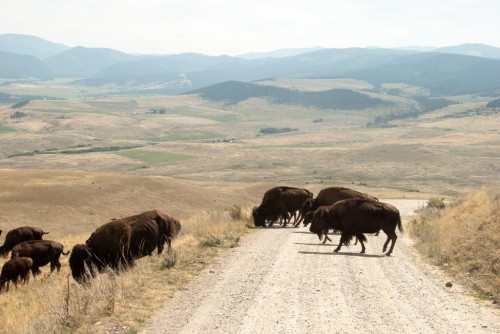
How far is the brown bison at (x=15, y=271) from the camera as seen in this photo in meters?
17.9

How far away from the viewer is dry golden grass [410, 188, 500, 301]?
14.7 meters

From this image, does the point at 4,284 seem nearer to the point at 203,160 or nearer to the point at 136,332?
the point at 136,332

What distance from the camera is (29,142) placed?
18588cm

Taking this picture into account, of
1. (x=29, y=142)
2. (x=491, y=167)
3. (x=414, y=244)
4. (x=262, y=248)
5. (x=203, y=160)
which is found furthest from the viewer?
(x=29, y=142)

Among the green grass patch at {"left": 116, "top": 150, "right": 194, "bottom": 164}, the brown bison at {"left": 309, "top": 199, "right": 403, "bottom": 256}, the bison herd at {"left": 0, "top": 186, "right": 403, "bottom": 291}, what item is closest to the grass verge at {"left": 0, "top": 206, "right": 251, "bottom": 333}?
the bison herd at {"left": 0, "top": 186, "right": 403, "bottom": 291}

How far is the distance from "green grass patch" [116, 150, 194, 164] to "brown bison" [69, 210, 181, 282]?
136 m

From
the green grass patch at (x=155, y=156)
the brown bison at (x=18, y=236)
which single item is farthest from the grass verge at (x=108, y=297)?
the green grass patch at (x=155, y=156)

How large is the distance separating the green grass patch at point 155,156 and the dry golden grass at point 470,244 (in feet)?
430

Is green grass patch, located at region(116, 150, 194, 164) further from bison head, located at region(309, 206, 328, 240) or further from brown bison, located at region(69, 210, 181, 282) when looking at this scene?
brown bison, located at region(69, 210, 181, 282)

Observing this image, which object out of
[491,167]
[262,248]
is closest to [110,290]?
[262,248]

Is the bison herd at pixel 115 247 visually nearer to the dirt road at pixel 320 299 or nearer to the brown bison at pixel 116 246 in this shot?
the brown bison at pixel 116 246

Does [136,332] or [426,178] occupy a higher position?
[136,332]

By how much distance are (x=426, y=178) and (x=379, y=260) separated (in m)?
105

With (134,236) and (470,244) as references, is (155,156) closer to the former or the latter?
(134,236)
